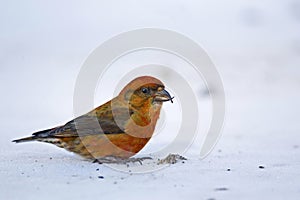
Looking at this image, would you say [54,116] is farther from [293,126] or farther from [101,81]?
[293,126]

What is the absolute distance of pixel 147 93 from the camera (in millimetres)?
5273

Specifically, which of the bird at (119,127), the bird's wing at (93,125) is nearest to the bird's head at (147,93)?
the bird at (119,127)

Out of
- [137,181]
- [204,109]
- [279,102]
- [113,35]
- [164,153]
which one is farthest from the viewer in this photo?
[113,35]

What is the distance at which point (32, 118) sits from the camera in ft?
24.6

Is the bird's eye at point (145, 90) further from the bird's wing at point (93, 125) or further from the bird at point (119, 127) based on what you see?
the bird's wing at point (93, 125)

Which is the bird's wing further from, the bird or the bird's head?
the bird's head

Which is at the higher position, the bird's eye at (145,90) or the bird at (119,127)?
the bird's eye at (145,90)

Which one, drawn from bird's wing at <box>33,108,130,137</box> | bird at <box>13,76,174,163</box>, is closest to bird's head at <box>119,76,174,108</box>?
bird at <box>13,76,174,163</box>

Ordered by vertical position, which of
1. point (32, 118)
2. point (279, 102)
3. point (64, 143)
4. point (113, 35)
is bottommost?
point (64, 143)

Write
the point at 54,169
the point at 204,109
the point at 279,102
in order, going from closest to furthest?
the point at 54,169 → the point at 204,109 → the point at 279,102

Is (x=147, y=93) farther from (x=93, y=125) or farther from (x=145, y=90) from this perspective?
(x=93, y=125)

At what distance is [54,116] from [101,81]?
1274 millimetres

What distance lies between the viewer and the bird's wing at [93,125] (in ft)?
17.3

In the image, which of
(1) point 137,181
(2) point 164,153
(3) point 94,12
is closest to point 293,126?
(2) point 164,153
